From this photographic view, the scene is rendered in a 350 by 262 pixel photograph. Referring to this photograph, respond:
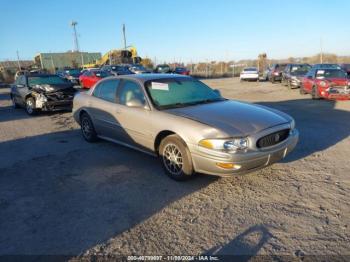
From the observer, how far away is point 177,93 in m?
5.54

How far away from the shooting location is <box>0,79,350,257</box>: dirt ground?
3.19 metres

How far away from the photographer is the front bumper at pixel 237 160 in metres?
4.11

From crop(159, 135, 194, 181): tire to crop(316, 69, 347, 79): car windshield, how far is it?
1151cm

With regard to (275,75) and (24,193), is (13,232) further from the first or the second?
(275,75)

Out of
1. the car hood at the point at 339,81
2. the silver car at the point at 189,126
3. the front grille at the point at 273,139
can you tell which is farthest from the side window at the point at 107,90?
the car hood at the point at 339,81

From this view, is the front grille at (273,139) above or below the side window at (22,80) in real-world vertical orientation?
below

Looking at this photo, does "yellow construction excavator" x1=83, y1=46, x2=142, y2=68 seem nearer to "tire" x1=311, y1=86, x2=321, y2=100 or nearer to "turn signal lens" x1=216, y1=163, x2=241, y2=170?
"tire" x1=311, y1=86, x2=321, y2=100

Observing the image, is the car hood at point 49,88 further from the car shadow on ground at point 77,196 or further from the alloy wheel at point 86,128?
the car shadow on ground at point 77,196

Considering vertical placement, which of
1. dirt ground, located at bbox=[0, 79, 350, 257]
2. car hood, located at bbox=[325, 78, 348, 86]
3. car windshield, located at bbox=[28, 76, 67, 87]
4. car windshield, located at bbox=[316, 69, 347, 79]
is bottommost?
dirt ground, located at bbox=[0, 79, 350, 257]

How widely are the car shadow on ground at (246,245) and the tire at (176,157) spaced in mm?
1387

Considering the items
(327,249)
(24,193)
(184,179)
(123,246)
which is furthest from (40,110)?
(327,249)

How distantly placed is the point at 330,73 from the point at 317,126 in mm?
7121

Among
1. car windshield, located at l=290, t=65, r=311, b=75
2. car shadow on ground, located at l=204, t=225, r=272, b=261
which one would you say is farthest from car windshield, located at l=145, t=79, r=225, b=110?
car windshield, located at l=290, t=65, r=311, b=75

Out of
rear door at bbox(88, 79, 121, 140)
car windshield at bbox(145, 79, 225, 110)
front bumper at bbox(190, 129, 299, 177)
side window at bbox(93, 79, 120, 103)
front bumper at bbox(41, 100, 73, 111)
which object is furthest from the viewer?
front bumper at bbox(41, 100, 73, 111)
